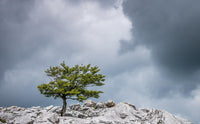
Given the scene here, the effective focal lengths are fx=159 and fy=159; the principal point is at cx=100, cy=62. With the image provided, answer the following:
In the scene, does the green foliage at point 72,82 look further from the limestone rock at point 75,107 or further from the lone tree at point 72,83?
the limestone rock at point 75,107

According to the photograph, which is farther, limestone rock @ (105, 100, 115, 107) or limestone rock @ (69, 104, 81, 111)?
limestone rock @ (69, 104, 81, 111)

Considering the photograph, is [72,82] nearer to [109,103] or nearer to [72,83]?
[72,83]

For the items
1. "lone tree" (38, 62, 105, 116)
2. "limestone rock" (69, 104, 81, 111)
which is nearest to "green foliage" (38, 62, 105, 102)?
"lone tree" (38, 62, 105, 116)

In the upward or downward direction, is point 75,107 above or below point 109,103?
below

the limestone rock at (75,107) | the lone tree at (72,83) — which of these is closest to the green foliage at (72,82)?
the lone tree at (72,83)

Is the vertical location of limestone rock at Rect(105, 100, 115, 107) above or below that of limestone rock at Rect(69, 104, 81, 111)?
above

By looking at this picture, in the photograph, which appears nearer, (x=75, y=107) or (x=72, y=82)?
(x=72, y=82)

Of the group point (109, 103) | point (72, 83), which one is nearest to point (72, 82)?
point (72, 83)

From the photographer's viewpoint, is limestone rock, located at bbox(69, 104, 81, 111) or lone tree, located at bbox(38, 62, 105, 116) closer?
lone tree, located at bbox(38, 62, 105, 116)

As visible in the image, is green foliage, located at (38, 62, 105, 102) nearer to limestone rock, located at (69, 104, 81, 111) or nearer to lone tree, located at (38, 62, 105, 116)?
lone tree, located at (38, 62, 105, 116)

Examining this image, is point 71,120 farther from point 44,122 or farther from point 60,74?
point 60,74

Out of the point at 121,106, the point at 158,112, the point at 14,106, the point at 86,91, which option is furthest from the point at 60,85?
the point at 14,106

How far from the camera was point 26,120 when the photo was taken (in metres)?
28.4

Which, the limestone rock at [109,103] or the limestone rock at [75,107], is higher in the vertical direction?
the limestone rock at [109,103]
